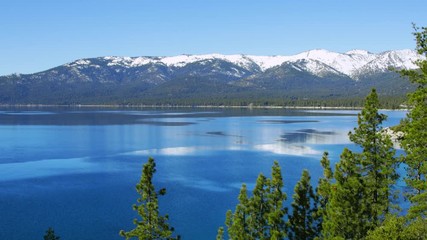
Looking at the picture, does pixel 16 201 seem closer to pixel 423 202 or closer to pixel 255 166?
pixel 255 166

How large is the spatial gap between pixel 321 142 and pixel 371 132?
95787 millimetres

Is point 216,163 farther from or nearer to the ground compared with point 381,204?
nearer to the ground

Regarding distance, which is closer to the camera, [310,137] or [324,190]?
[324,190]

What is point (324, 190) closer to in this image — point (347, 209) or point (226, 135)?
point (347, 209)

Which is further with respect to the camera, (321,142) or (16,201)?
(321,142)

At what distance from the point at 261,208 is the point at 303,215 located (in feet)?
8.69

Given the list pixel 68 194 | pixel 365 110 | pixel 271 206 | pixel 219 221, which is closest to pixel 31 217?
pixel 68 194

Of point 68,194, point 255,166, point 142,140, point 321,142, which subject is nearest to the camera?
point 68,194

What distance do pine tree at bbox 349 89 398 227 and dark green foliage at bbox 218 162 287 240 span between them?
4758 mm

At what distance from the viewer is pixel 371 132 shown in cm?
2570

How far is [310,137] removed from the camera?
130625 mm

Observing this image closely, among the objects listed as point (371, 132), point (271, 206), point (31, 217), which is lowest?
point (31, 217)

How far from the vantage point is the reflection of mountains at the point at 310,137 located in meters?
123

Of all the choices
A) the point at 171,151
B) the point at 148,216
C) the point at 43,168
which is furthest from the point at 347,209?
the point at 171,151
